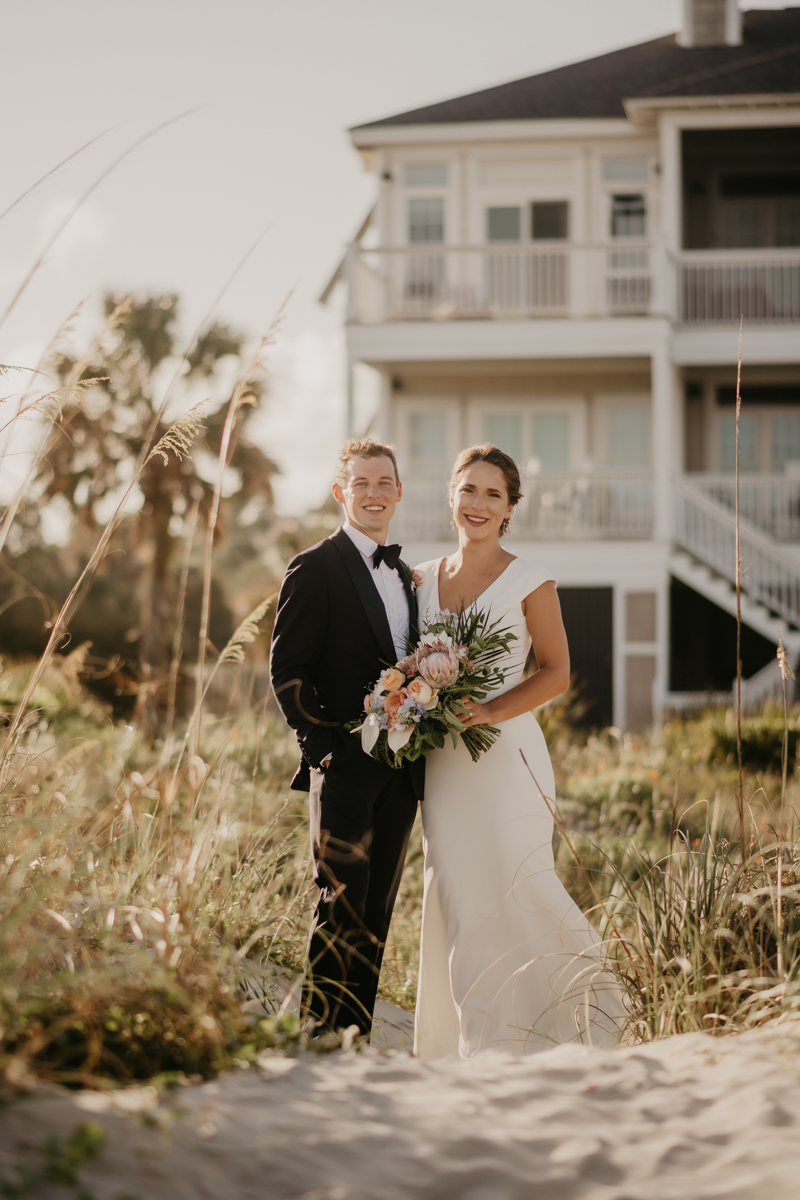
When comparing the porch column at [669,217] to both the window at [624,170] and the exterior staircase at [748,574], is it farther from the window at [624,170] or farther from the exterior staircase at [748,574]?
the exterior staircase at [748,574]

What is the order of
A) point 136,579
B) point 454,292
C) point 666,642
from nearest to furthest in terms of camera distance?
point 666,642 → point 454,292 → point 136,579

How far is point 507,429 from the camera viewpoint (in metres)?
17.9

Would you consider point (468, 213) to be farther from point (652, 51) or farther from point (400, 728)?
point (400, 728)

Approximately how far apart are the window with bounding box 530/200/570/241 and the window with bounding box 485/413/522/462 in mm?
2958

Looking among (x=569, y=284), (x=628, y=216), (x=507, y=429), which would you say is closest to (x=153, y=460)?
(x=507, y=429)

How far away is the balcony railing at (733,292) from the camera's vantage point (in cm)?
1620

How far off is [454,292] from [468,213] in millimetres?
1781

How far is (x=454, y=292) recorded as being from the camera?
1666cm

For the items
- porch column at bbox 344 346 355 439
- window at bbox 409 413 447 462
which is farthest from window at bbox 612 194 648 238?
porch column at bbox 344 346 355 439

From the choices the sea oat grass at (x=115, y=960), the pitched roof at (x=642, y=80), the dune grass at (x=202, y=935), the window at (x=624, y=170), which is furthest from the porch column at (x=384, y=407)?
the sea oat grass at (x=115, y=960)

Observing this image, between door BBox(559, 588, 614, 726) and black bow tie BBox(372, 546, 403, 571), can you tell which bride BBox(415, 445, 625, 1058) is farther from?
door BBox(559, 588, 614, 726)

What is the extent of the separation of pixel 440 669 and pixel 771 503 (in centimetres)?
1379

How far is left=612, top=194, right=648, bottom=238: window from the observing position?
17391mm

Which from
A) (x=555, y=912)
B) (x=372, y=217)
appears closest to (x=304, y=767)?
(x=555, y=912)
